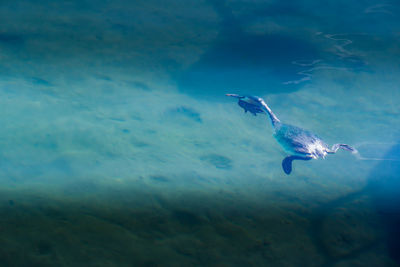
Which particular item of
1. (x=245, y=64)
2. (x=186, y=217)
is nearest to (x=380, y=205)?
(x=186, y=217)

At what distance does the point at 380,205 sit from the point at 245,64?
6015mm

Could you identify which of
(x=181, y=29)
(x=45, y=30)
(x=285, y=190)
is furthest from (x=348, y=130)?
(x=45, y=30)

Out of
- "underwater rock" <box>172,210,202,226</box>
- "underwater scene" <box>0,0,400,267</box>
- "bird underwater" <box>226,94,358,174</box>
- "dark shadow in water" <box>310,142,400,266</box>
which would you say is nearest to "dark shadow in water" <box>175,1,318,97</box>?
"underwater scene" <box>0,0,400,267</box>

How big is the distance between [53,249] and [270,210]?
2.51 metres

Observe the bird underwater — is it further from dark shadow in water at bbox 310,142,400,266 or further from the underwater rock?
the underwater rock

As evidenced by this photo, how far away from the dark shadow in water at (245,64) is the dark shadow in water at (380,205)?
4129 millimetres

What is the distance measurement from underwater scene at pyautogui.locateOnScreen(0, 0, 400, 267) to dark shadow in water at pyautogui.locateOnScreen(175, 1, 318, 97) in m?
0.05

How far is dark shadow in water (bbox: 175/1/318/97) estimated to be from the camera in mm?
7520

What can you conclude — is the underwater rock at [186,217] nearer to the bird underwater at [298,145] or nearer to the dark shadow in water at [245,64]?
the bird underwater at [298,145]

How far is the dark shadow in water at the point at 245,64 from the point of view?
7.52 metres

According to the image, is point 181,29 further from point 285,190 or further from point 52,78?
point 285,190

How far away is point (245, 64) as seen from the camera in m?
8.22

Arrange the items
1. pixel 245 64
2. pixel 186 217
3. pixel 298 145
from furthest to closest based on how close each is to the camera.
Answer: pixel 245 64 < pixel 298 145 < pixel 186 217

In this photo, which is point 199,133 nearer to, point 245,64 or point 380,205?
point 245,64
